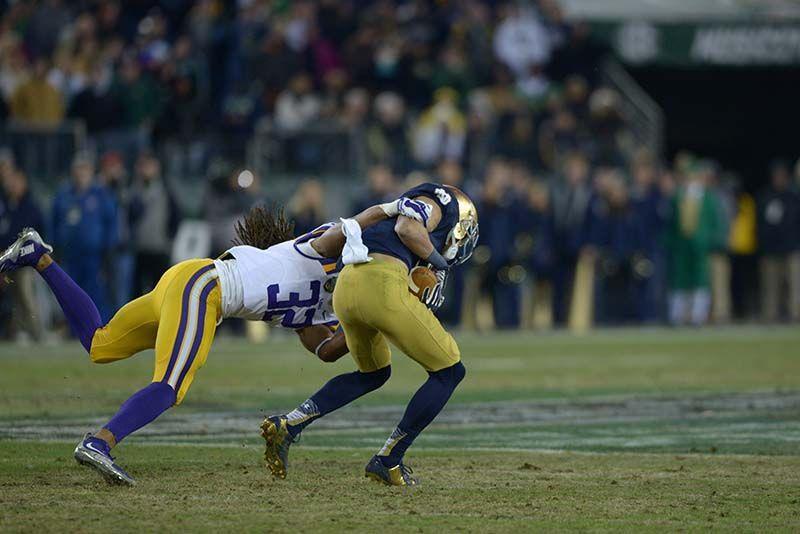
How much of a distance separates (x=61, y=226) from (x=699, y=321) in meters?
9.46

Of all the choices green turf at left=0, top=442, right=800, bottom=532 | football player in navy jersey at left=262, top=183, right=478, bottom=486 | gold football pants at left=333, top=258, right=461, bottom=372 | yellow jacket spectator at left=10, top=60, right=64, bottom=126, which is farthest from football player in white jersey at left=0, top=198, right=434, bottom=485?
yellow jacket spectator at left=10, top=60, right=64, bottom=126

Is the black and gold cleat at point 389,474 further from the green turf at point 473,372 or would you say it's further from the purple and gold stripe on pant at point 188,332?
the green turf at point 473,372

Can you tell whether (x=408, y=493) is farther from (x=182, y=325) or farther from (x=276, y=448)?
(x=182, y=325)

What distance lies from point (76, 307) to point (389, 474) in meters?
1.80

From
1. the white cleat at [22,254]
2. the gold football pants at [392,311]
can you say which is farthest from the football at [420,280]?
the white cleat at [22,254]

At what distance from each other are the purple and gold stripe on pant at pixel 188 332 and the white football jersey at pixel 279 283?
14cm

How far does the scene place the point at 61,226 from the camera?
55.1 ft

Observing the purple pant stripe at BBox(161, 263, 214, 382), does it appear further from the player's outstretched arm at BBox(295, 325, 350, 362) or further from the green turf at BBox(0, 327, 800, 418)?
the green turf at BBox(0, 327, 800, 418)

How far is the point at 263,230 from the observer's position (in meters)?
7.94

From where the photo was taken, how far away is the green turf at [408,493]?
20.1ft

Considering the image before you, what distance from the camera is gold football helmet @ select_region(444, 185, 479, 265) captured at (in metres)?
7.38

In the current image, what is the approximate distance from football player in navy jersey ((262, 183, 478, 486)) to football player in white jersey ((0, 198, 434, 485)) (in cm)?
14

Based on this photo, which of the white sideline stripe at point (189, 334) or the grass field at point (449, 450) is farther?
the white sideline stripe at point (189, 334)

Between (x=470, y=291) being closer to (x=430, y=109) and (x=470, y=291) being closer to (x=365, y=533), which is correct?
(x=430, y=109)
